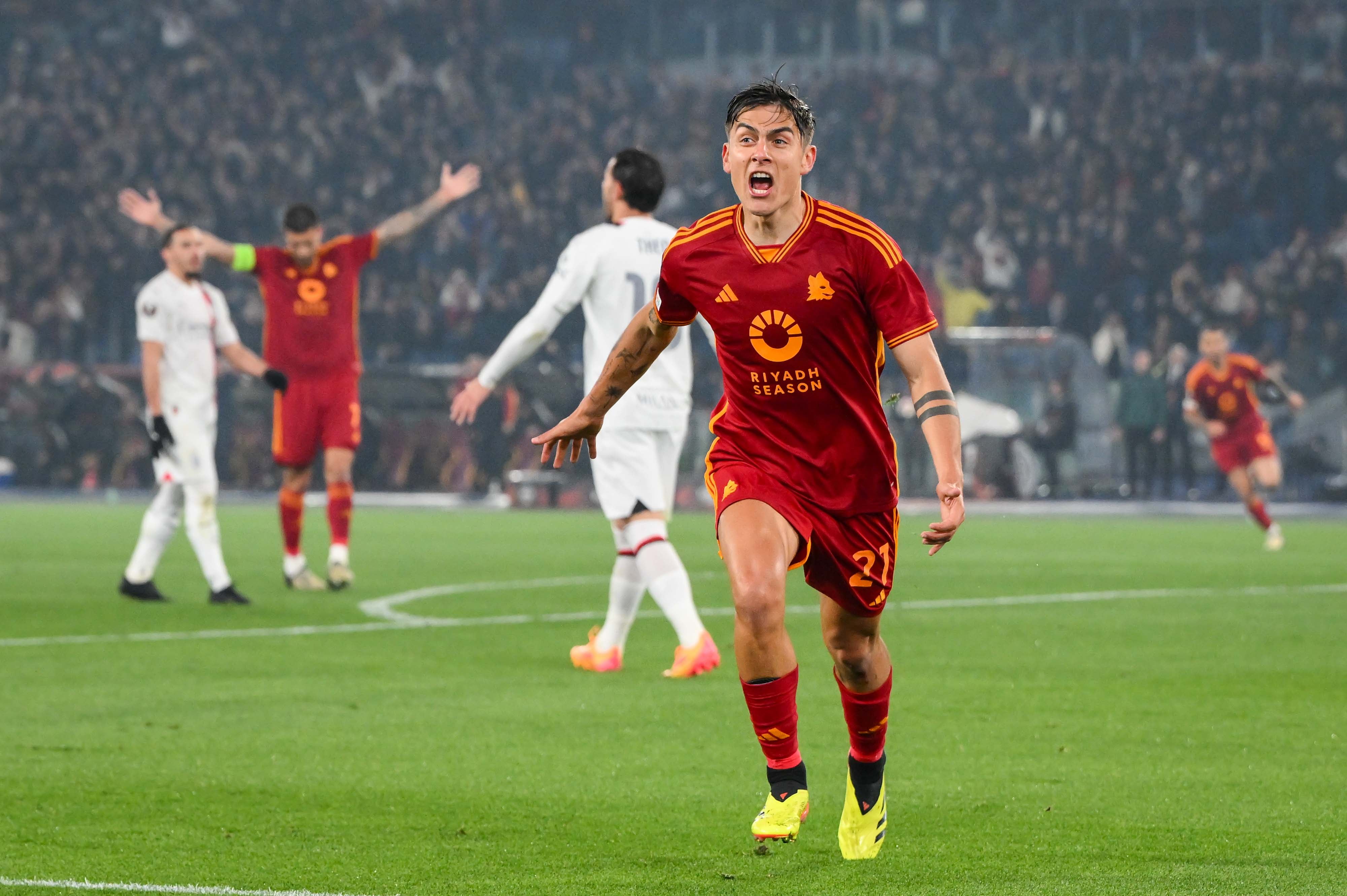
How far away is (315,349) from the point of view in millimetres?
12773

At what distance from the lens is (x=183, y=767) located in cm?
581

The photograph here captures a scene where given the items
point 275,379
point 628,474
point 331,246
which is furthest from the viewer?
point 331,246

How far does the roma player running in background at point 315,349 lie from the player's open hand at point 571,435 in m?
7.46

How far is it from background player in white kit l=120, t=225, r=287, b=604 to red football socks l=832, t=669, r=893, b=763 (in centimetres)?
712

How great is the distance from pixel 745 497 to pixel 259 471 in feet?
71.4

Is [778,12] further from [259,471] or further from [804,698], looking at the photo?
[804,698]

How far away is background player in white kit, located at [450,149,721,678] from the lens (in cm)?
814

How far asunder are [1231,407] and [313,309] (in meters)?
10.1

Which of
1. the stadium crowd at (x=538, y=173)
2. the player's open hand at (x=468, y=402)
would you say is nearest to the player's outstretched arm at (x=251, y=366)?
the player's open hand at (x=468, y=402)

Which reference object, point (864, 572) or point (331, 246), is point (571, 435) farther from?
point (331, 246)

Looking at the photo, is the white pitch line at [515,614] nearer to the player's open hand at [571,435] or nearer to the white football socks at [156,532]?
the white football socks at [156,532]

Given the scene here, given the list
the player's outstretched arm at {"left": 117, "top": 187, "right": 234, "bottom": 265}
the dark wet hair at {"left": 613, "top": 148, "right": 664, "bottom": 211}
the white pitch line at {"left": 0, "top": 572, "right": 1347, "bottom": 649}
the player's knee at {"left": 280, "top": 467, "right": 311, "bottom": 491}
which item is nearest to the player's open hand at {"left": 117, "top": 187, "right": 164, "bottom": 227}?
the player's outstretched arm at {"left": 117, "top": 187, "right": 234, "bottom": 265}

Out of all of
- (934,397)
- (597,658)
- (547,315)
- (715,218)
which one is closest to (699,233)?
(715,218)

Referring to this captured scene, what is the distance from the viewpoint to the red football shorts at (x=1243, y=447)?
1862cm
